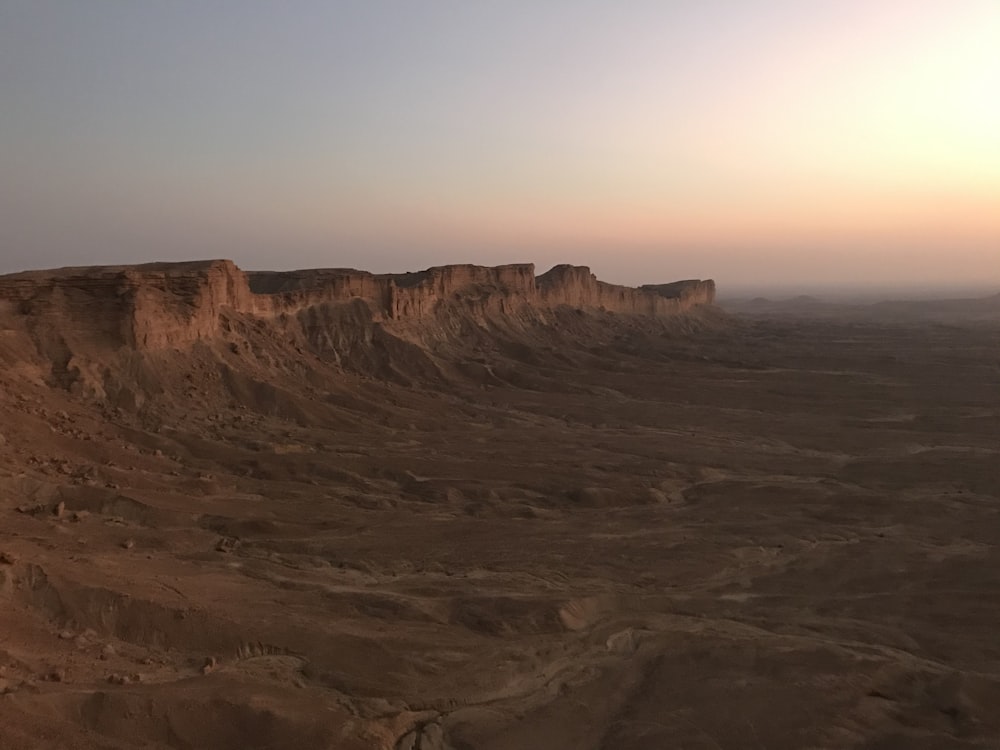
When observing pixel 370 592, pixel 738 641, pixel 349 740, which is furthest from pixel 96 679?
pixel 738 641

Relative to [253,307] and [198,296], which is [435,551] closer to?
[198,296]

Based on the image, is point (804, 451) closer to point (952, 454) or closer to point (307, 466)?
point (952, 454)

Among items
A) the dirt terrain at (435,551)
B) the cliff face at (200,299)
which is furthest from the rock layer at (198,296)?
the dirt terrain at (435,551)

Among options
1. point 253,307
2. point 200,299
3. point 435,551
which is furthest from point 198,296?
point 435,551

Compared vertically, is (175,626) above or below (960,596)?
above

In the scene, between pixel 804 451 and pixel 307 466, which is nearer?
pixel 307 466

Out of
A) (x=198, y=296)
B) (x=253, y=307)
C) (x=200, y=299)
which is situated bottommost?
(x=253, y=307)
